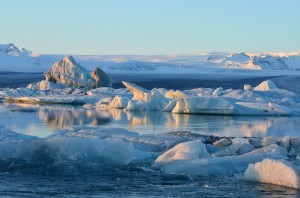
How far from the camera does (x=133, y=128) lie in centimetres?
1188

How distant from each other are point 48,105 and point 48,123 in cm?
618

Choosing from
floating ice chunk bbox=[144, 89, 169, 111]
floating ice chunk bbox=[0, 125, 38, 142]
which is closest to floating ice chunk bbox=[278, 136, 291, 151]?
floating ice chunk bbox=[0, 125, 38, 142]

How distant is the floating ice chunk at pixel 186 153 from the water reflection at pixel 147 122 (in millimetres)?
3580

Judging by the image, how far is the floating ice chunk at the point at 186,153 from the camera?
691 cm

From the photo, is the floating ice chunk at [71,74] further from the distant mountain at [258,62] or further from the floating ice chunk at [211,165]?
the distant mountain at [258,62]

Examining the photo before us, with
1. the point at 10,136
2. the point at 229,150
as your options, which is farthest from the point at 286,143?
the point at 10,136

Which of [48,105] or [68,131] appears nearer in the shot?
[68,131]

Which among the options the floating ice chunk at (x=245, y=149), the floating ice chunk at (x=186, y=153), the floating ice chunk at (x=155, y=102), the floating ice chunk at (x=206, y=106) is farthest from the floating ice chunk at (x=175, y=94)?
the floating ice chunk at (x=186, y=153)

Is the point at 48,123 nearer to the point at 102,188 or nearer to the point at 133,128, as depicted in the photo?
the point at 133,128

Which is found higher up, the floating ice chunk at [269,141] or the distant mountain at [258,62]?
the floating ice chunk at [269,141]

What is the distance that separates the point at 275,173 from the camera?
19.8 feet

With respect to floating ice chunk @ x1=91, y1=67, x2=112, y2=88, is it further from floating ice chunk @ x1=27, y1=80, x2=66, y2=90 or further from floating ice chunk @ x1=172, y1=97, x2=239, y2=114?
floating ice chunk @ x1=172, y1=97, x2=239, y2=114

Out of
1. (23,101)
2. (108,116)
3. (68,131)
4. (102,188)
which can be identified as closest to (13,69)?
(23,101)

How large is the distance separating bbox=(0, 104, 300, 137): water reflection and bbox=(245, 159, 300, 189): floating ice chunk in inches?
177
